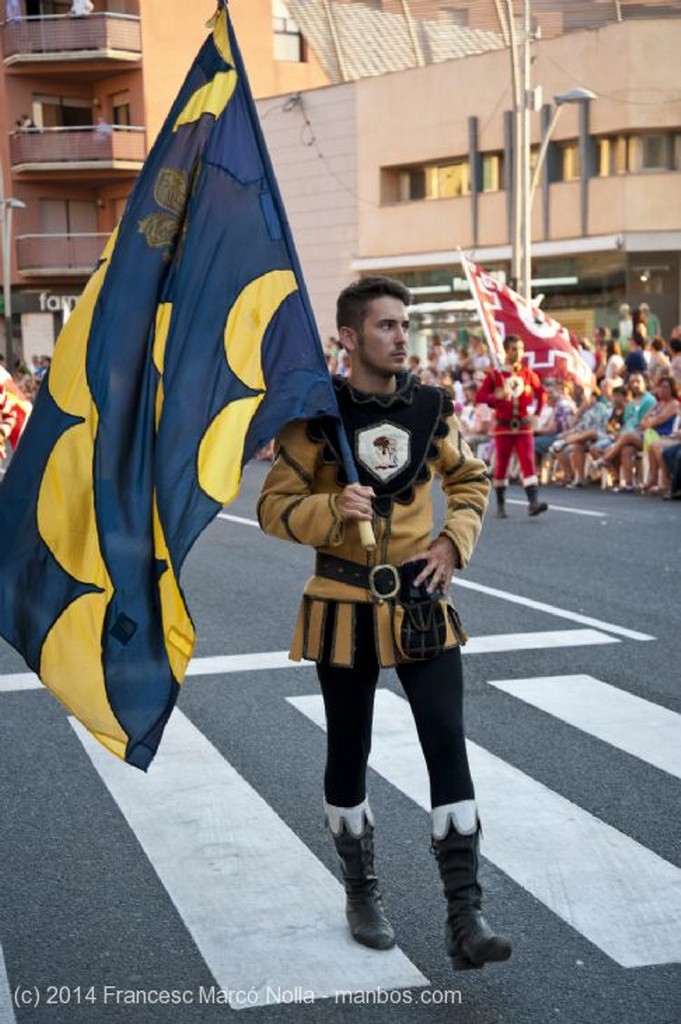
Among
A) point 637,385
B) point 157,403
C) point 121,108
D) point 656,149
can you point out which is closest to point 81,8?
point 121,108

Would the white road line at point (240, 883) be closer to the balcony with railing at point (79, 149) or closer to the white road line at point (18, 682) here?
the white road line at point (18, 682)

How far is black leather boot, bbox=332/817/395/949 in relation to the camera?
446cm

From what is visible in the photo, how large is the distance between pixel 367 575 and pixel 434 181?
134ft

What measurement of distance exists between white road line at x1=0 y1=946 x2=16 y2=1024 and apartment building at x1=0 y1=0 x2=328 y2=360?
49.5 meters

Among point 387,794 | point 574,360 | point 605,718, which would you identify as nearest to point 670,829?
point 387,794

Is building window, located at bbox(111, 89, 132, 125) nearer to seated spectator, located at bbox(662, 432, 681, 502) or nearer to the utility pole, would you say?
the utility pole

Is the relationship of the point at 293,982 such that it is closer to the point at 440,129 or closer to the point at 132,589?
the point at 132,589

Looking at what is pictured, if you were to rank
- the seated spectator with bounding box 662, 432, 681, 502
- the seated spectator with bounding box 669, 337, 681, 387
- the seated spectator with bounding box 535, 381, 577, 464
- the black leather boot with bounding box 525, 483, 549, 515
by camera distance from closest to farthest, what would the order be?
the black leather boot with bounding box 525, 483, 549, 515, the seated spectator with bounding box 662, 432, 681, 502, the seated spectator with bounding box 669, 337, 681, 387, the seated spectator with bounding box 535, 381, 577, 464

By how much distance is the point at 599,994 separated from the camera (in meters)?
4.08

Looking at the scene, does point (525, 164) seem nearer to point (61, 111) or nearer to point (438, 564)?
point (438, 564)

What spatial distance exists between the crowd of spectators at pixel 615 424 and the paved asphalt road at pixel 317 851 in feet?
30.8

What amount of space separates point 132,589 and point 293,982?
45.7 inches

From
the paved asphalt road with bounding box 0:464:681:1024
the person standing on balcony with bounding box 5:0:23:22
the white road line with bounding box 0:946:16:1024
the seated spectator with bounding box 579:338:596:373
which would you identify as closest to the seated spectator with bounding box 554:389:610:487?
the seated spectator with bounding box 579:338:596:373

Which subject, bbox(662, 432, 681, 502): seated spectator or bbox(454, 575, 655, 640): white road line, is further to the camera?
bbox(662, 432, 681, 502): seated spectator
